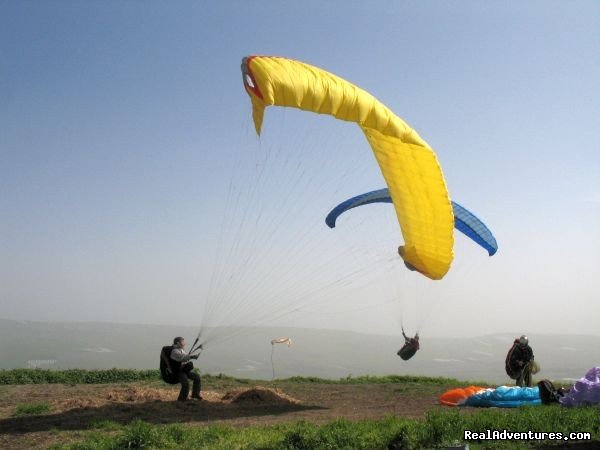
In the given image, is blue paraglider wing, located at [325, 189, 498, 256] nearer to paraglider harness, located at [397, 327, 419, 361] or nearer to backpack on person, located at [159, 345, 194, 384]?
paraglider harness, located at [397, 327, 419, 361]

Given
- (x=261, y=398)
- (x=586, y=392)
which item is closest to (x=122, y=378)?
(x=261, y=398)

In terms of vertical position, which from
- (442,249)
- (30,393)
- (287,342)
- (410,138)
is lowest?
(30,393)

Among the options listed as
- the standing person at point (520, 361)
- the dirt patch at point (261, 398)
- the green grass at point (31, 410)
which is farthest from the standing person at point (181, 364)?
the standing person at point (520, 361)

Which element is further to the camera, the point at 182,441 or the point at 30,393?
the point at 30,393

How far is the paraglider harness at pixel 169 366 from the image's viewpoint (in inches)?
458

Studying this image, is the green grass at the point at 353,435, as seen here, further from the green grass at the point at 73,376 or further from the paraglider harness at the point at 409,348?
the green grass at the point at 73,376

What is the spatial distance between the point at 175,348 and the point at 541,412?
23.4 feet

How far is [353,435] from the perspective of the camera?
24.8 feet

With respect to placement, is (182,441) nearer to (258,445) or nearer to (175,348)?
(258,445)

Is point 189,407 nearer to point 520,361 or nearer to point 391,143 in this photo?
point 391,143

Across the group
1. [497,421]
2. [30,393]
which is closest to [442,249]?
[497,421]

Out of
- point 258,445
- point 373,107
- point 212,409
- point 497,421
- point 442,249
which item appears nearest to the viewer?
point 258,445

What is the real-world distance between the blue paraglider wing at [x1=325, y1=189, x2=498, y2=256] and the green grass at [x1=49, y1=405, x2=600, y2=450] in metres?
6.47

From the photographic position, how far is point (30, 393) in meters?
13.7
